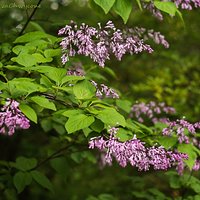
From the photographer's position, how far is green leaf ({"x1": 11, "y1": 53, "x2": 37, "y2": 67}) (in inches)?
100

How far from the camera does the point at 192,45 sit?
760 centimetres

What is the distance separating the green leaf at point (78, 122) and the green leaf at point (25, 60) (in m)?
0.48

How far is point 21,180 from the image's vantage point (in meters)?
3.57

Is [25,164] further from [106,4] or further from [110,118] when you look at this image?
[106,4]

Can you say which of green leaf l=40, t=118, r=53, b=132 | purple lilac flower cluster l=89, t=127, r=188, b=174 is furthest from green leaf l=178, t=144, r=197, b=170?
green leaf l=40, t=118, r=53, b=132

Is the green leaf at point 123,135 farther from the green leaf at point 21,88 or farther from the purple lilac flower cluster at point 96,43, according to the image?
the green leaf at point 21,88

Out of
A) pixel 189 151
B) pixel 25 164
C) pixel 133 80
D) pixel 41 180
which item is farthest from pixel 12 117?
pixel 133 80

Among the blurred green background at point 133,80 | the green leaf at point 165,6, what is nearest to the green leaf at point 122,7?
the green leaf at point 165,6

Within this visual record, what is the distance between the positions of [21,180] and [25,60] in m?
1.41

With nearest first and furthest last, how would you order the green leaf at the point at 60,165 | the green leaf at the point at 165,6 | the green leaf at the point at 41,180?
the green leaf at the point at 165,6 < the green leaf at the point at 41,180 < the green leaf at the point at 60,165

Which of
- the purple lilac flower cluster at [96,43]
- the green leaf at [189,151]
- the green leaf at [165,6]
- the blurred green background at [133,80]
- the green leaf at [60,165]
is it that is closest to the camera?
the purple lilac flower cluster at [96,43]

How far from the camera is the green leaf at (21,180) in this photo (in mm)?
3502

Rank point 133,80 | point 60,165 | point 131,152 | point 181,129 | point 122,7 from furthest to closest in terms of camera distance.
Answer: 1. point 133,80
2. point 60,165
3. point 181,129
4. point 122,7
5. point 131,152

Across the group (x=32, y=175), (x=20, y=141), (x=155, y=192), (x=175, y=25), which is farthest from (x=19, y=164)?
(x=175, y=25)
